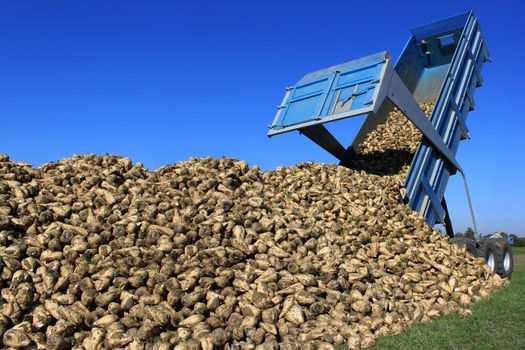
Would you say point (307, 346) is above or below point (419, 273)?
below

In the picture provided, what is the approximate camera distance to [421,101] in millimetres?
10305

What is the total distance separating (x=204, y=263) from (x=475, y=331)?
2.59 meters

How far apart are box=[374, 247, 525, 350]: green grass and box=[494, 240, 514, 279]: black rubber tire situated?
9.14 ft

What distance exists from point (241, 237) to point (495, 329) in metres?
2.58

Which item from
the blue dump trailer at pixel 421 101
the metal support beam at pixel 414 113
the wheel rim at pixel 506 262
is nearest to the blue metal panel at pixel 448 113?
the blue dump trailer at pixel 421 101

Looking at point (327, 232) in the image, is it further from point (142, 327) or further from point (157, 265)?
point (142, 327)

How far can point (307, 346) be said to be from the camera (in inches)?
161

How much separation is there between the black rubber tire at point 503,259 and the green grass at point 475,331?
279 centimetres

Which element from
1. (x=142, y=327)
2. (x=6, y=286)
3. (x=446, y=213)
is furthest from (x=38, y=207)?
(x=446, y=213)

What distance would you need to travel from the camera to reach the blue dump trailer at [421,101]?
7465mm

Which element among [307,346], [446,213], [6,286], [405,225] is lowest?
[6,286]

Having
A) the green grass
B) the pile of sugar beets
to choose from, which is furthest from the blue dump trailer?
the green grass

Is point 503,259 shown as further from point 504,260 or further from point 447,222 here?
point 447,222

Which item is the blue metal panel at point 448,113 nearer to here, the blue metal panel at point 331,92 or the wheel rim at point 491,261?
the wheel rim at point 491,261
